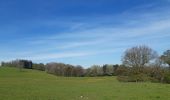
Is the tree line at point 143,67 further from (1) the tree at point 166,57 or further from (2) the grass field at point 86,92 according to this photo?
(2) the grass field at point 86,92

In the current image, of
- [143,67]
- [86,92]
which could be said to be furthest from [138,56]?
[86,92]

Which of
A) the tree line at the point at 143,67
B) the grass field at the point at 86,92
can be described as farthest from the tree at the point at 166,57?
the grass field at the point at 86,92

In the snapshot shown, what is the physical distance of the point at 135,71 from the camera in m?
76.3

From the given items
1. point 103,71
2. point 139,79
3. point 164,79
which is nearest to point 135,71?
point 139,79

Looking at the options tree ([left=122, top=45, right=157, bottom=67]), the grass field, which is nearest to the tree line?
tree ([left=122, top=45, right=157, bottom=67])

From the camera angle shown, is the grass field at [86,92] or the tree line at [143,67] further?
the tree line at [143,67]

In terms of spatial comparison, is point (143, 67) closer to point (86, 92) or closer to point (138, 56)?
point (138, 56)

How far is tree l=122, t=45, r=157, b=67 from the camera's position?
77.9 m

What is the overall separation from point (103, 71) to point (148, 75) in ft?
245

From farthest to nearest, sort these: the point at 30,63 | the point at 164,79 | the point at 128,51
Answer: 1. the point at 30,63
2. the point at 128,51
3. the point at 164,79

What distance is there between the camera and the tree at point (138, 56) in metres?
77.9

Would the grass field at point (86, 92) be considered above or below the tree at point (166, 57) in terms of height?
below

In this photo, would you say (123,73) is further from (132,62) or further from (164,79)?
(164,79)

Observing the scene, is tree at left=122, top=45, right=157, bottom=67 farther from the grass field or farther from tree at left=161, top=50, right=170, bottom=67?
the grass field
